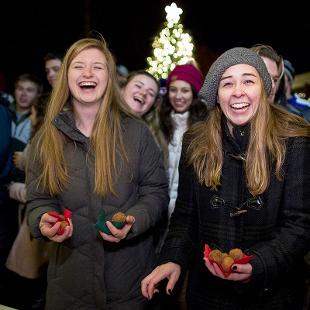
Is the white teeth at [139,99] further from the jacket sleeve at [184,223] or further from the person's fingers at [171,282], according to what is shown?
the person's fingers at [171,282]

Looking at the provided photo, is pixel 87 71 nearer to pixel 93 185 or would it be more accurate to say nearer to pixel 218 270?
pixel 93 185

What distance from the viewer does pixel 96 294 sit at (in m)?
2.26

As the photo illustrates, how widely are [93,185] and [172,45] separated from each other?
3454 mm

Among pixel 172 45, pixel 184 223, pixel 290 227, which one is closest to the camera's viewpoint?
pixel 290 227

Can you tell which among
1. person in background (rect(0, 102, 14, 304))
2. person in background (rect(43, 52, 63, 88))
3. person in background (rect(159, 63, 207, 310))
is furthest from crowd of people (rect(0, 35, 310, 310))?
person in background (rect(43, 52, 63, 88))

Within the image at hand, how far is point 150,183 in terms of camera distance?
245 cm

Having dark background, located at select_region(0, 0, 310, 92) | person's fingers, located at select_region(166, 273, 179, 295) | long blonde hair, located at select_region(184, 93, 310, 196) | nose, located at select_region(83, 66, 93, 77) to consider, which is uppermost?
dark background, located at select_region(0, 0, 310, 92)

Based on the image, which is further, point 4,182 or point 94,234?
point 4,182

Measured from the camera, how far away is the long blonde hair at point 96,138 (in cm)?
232

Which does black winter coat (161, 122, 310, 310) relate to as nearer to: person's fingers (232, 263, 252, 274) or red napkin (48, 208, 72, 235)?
person's fingers (232, 263, 252, 274)

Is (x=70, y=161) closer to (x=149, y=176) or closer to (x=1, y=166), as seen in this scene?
(x=149, y=176)

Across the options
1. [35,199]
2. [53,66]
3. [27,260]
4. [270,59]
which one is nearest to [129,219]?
[35,199]

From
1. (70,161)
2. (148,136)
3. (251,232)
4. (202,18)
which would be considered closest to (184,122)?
(148,136)

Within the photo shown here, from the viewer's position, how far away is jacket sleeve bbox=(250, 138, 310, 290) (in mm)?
1847
